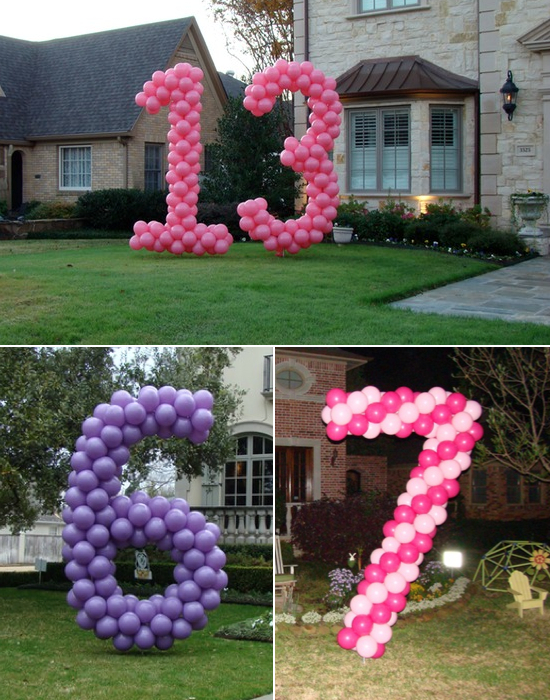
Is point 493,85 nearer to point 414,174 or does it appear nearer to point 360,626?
point 414,174

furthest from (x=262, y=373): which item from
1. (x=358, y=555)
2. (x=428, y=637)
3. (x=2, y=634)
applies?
(x=2, y=634)

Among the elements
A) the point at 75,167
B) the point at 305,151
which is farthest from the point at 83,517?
the point at 75,167

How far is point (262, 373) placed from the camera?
7.24 m

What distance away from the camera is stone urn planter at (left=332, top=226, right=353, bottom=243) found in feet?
52.5

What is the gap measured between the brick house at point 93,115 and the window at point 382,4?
24.2ft

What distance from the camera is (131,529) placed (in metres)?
7.18

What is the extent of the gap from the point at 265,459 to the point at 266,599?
160 centimetres

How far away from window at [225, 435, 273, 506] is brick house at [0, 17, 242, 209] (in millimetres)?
16520

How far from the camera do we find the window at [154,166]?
2438 centimetres

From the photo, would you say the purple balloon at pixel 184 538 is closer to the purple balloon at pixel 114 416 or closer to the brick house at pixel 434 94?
the purple balloon at pixel 114 416

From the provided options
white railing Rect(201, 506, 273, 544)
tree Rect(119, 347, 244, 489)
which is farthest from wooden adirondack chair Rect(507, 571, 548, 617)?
tree Rect(119, 347, 244, 489)

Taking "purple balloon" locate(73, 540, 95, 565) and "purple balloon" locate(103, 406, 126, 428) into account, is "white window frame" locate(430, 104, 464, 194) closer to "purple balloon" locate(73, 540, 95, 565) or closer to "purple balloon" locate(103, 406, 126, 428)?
"purple balloon" locate(103, 406, 126, 428)

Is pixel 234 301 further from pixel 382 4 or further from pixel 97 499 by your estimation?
pixel 382 4

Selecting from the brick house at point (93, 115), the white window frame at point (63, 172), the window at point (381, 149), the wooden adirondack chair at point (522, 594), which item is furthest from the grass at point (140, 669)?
the white window frame at point (63, 172)
